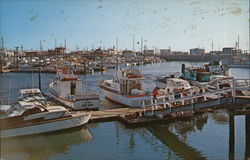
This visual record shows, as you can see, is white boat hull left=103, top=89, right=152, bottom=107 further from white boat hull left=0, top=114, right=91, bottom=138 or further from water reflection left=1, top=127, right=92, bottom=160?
water reflection left=1, top=127, right=92, bottom=160

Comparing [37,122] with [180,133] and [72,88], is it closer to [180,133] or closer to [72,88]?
[180,133]

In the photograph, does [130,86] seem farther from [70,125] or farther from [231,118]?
[231,118]

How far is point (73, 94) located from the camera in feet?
92.7

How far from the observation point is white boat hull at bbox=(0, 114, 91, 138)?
1803 centimetres

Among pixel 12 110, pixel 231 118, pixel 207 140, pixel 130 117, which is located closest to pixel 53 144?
pixel 12 110

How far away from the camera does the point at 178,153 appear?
16.0m

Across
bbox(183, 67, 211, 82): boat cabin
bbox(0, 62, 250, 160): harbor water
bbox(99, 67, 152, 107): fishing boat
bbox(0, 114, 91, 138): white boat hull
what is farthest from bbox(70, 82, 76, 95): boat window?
bbox(183, 67, 211, 82): boat cabin

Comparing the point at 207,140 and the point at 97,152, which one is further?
the point at 207,140

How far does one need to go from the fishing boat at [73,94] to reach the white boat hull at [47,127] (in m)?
5.06

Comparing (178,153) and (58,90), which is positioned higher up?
(58,90)

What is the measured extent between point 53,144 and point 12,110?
13.3 feet

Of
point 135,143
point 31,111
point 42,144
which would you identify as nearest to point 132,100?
point 135,143

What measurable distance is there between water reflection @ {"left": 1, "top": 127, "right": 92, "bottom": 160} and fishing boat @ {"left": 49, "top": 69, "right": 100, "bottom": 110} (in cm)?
553

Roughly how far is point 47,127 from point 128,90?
38.4 ft
